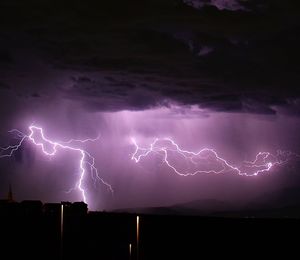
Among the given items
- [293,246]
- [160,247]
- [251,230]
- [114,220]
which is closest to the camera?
[293,246]

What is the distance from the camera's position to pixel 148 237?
4475cm

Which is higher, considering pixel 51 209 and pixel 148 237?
pixel 51 209

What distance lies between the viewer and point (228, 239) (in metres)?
40.7

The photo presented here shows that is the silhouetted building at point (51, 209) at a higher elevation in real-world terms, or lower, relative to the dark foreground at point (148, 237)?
higher

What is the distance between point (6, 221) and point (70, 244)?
4.64 metres

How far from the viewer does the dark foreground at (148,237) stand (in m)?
38.6

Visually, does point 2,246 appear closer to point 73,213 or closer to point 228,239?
point 73,213

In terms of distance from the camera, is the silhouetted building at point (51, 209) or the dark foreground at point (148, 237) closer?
the dark foreground at point (148, 237)

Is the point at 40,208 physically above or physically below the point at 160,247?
above

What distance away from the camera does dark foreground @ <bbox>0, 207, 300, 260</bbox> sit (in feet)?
127

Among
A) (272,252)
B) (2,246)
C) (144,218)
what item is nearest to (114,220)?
(144,218)

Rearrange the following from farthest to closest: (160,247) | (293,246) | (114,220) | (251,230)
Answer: (114,220)
(160,247)
(251,230)
(293,246)

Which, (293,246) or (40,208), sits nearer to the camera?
(293,246)

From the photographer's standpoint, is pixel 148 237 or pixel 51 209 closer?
pixel 148 237
